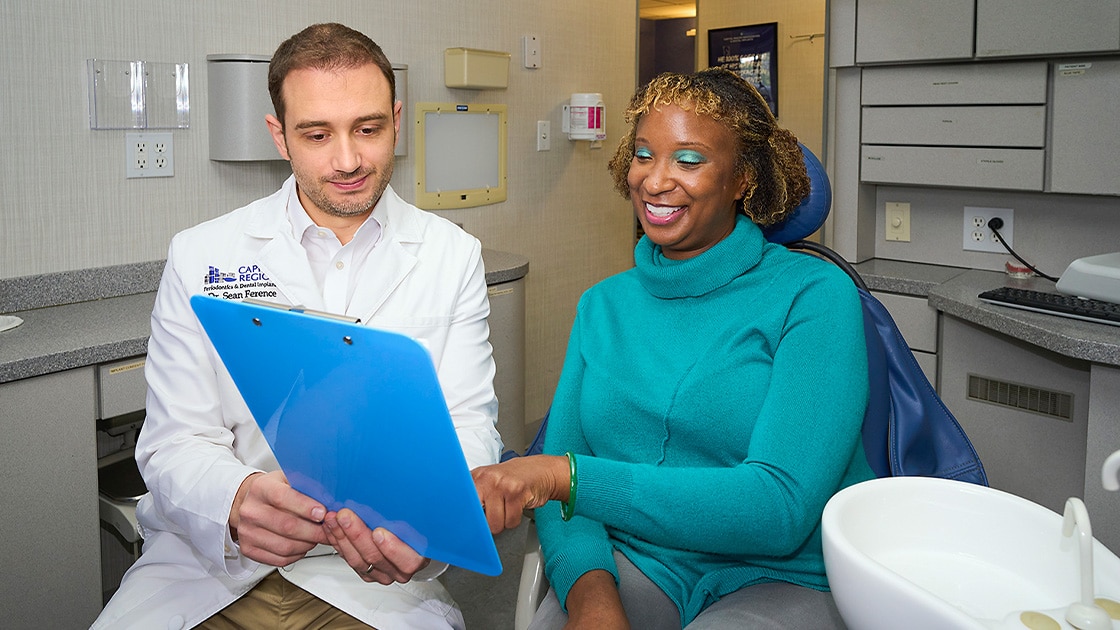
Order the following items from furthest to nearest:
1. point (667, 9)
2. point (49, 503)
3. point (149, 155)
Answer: point (667, 9) → point (149, 155) → point (49, 503)

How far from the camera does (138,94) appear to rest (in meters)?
2.49

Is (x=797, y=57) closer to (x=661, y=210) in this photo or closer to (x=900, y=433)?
(x=661, y=210)

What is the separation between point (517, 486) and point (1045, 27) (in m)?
2.24

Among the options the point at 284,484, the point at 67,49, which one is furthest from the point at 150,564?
the point at 67,49

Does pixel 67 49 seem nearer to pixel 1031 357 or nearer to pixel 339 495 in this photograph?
pixel 339 495

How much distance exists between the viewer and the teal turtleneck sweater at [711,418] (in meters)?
1.31

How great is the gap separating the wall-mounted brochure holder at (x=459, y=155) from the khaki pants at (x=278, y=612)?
2.07m

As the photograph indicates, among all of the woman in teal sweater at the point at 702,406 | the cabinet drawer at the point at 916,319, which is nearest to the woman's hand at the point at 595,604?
the woman in teal sweater at the point at 702,406

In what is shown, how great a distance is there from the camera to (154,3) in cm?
252

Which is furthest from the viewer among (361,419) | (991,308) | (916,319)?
(916,319)

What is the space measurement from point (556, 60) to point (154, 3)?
1.77 meters

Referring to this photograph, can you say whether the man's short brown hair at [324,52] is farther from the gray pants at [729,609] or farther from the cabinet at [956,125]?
the cabinet at [956,125]

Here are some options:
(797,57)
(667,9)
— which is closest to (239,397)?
(797,57)

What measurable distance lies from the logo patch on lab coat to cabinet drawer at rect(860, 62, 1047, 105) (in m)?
2.22
